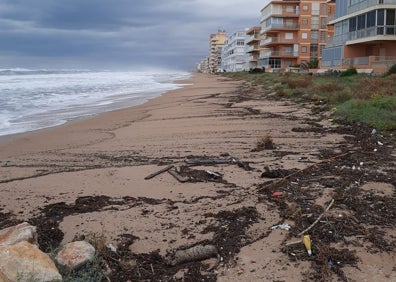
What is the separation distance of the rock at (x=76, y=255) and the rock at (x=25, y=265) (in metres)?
0.34

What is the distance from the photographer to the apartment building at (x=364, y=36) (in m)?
31.8

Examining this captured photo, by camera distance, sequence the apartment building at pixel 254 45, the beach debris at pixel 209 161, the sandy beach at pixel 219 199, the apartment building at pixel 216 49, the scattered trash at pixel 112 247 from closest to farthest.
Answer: the sandy beach at pixel 219 199
the scattered trash at pixel 112 247
the beach debris at pixel 209 161
the apartment building at pixel 254 45
the apartment building at pixel 216 49

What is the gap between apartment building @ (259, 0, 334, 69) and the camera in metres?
66.6

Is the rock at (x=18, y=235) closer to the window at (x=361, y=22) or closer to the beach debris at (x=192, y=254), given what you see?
the beach debris at (x=192, y=254)

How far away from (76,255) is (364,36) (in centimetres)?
3513

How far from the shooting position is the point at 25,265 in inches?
126

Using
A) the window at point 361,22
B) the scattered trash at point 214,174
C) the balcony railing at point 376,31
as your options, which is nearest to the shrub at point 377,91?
the scattered trash at point 214,174

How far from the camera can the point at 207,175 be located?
6914 millimetres

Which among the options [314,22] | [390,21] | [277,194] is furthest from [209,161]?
[314,22]

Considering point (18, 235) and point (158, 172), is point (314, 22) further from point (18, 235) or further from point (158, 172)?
point (18, 235)

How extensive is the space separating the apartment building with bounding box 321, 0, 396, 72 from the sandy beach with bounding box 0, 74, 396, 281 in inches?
962

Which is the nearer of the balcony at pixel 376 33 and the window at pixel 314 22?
the balcony at pixel 376 33

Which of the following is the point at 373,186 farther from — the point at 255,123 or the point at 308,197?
the point at 255,123

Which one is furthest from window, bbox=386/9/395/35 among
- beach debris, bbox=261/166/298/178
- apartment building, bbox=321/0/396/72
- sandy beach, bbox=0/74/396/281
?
beach debris, bbox=261/166/298/178
